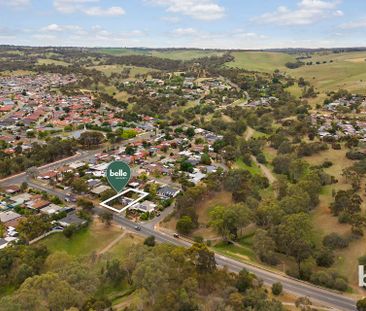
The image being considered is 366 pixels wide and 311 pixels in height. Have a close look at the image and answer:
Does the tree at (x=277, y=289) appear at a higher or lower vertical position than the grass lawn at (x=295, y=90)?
lower

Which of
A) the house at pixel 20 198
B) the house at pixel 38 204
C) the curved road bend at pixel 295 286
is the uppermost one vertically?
the house at pixel 38 204

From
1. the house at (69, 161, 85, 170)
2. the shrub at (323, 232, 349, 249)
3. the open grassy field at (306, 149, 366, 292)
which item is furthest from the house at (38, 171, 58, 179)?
the shrub at (323, 232, 349, 249)

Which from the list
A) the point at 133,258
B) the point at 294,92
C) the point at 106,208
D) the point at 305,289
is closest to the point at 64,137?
the point at 106,208

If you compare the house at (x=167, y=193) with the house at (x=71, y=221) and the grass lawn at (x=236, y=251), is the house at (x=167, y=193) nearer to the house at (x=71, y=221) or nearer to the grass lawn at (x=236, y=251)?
the house at (x=71, y=221)

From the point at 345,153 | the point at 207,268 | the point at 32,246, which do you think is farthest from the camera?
the point at 345,153

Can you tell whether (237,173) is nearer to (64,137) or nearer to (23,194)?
(23,194)

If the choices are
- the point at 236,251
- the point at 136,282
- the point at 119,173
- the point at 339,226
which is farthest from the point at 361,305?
the point at 119,173

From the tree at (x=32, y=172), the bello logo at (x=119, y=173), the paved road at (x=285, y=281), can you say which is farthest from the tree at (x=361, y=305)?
the tree at (x=32, y=172)
